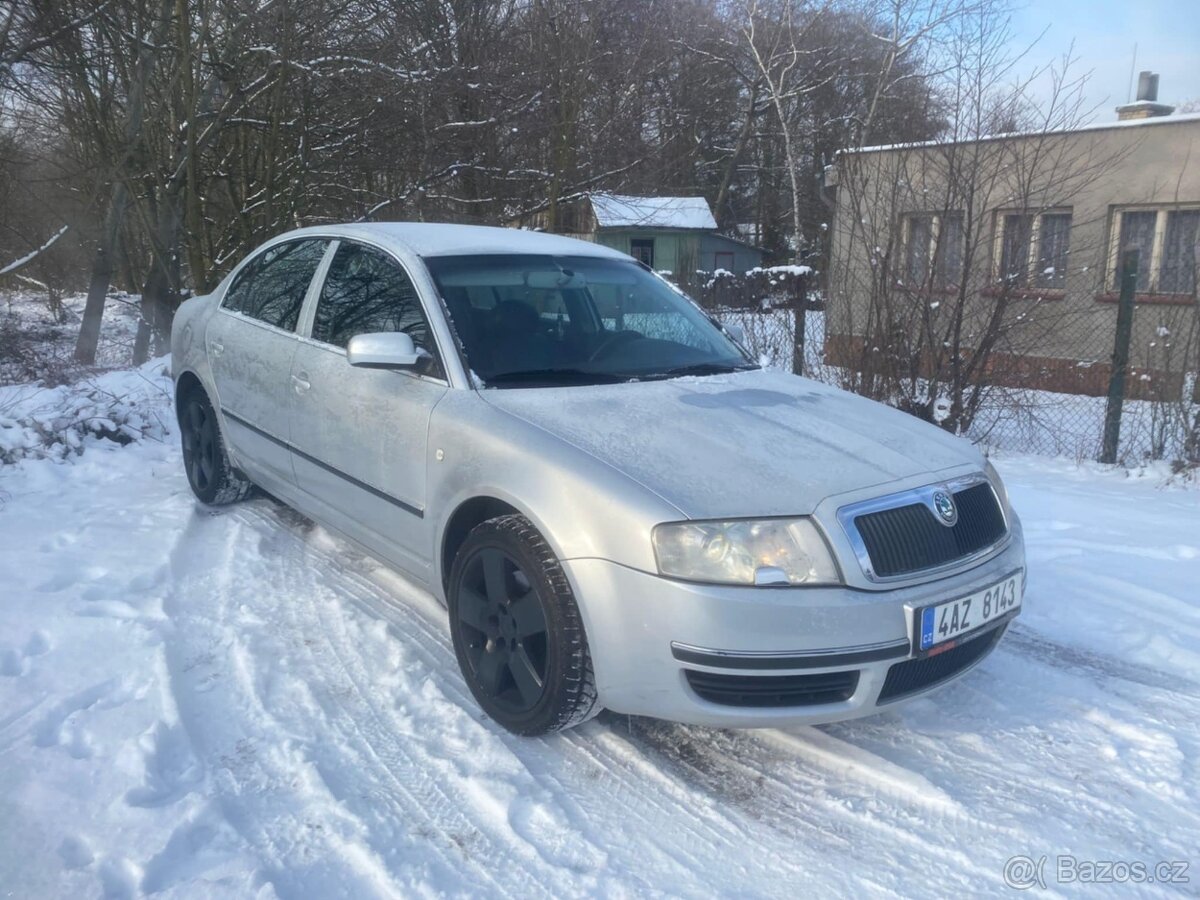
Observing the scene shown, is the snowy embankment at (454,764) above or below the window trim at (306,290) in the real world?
below

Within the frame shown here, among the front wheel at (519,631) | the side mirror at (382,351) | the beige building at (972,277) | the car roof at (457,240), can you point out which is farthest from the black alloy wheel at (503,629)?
the beige building at (972,277)

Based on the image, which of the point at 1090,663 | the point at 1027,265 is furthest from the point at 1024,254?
the point at 1090,663

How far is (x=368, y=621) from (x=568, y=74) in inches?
485

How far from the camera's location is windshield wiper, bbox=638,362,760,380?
3882 mm

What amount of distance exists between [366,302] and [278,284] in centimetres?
104

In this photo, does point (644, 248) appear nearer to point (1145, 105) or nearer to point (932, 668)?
point (1145, 105)

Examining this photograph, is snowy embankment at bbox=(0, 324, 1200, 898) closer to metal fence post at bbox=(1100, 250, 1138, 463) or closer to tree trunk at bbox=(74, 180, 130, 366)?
metal fence post at bbox=(1100, 250, 1138, 463)

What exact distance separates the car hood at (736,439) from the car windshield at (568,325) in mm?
180

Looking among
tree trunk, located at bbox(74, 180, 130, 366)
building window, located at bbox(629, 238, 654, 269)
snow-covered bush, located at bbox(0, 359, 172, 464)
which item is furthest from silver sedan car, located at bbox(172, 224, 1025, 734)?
building window, located at bbox(629, 238, 654, 269)

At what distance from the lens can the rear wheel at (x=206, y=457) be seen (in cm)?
537

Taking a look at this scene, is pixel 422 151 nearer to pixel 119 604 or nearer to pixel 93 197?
pixel 93 197

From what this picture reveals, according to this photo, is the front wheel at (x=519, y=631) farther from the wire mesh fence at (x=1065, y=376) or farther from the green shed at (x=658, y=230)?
the green shed at (x=658, y=230)

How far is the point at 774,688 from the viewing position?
275cm

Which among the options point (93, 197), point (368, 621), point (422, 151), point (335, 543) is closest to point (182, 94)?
point (93, 197)
